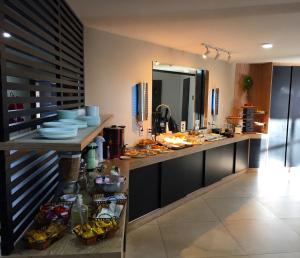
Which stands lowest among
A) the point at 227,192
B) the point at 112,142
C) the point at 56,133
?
the point at 227,192

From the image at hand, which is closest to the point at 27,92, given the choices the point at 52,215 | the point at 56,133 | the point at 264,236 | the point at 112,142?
the point at 56,133

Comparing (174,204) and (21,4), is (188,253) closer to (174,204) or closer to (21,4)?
(174,204)

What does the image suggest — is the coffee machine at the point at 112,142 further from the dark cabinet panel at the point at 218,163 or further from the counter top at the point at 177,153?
the dark cabinet panel at the point at 218,163

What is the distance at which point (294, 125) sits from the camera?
5832 millimetres

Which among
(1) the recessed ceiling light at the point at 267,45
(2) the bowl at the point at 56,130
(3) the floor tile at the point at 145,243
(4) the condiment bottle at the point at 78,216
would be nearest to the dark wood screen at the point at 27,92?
(2) the bowl at the point at 56,130

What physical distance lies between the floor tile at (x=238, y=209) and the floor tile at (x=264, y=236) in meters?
0.16

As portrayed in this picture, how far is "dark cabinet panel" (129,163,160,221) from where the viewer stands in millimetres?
3207

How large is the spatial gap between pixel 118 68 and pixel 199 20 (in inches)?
50.9

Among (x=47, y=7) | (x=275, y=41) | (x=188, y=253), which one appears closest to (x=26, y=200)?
(x=47, y=7)

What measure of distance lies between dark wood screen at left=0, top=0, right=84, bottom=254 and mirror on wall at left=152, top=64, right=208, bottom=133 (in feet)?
7.16

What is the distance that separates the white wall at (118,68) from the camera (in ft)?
10.8

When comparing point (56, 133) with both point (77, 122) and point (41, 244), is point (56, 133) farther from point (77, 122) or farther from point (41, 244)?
point (41, 244)

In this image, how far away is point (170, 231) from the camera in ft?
10.7

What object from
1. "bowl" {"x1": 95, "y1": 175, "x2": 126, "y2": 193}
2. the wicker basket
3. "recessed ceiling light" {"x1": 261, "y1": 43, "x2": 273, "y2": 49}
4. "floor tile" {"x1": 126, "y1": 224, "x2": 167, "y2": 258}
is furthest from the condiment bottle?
"recessed ceiling light" {"x1": 261, "y1": 43, "x2": 273, "y2": 49}
